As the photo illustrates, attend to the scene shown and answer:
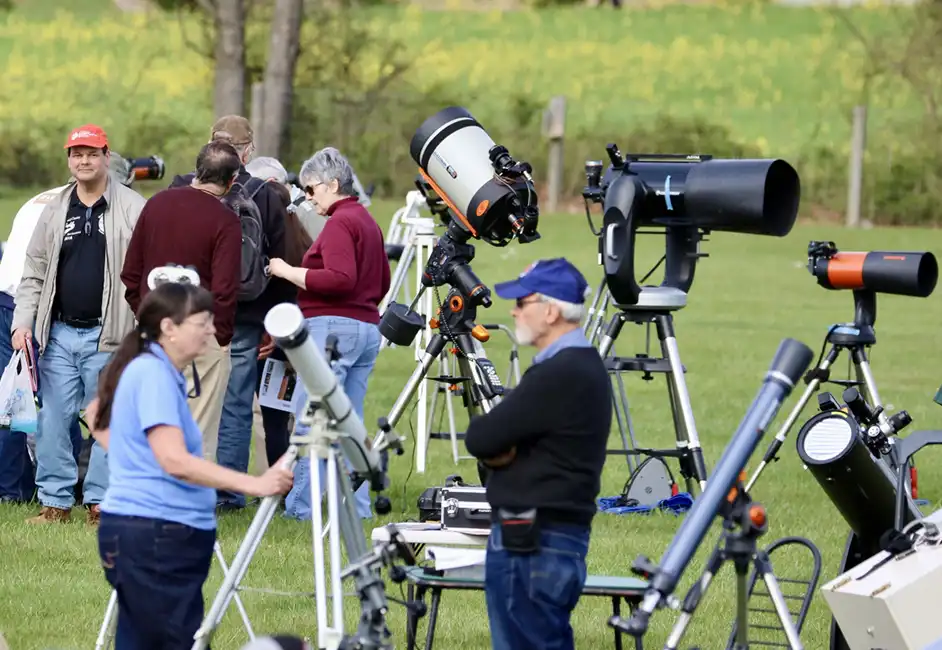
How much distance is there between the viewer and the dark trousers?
5.11m

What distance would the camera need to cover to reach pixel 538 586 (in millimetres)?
5121

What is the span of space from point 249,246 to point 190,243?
2.20 feet

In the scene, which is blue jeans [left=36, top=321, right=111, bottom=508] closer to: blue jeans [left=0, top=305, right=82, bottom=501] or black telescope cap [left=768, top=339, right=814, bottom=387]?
blue jeans [left=0, top=305, right=82, bottom=501]

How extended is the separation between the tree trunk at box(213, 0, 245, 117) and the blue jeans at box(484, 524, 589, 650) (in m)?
18.3

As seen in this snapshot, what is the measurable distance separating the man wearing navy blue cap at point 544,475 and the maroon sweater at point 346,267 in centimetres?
310

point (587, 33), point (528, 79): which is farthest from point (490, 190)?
point (587, 33)

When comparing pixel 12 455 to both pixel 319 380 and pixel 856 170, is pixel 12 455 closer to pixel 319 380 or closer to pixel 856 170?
pixel 319 380

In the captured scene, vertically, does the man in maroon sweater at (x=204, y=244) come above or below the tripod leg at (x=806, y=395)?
above

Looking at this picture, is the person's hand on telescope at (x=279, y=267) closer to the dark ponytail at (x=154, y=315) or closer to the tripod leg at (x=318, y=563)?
the dark ponytail at (x=154, y=315)

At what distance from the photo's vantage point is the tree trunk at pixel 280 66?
2312 cm

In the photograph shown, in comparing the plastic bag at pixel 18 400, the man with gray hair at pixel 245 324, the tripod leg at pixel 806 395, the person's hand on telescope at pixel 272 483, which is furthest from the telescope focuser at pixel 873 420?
the plastic bag at pixel 18 400

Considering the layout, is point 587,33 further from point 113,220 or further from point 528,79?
point 113,220

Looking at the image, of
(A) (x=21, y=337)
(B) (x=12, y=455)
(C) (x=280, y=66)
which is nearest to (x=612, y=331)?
(A) (x=21, y=337)

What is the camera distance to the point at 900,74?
34.0m
